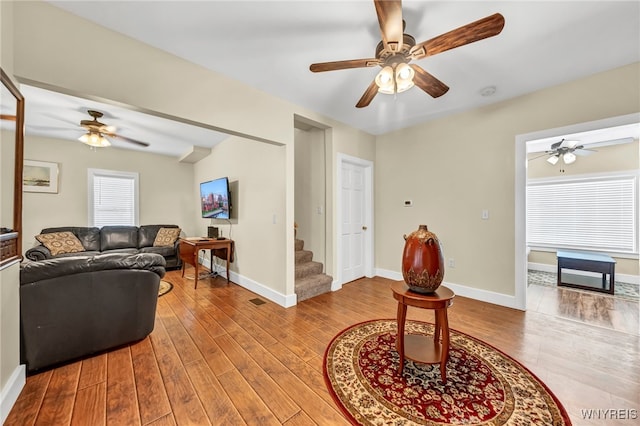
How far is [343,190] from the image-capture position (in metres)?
3.86

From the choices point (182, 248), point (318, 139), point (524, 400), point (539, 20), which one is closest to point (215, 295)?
point (182, 248)

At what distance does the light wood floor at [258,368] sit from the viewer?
4.55 ft

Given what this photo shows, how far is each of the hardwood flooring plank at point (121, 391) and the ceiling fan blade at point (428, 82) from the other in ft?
9.73

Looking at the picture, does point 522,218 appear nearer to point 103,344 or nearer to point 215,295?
point 215,295

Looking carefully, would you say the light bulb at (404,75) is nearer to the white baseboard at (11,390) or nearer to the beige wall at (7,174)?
the beige wall at (7,174)

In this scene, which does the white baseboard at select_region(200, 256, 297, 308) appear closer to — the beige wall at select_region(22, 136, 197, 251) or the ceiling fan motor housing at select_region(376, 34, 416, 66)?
the beige wall at select_region(22, 136, 197, 251)

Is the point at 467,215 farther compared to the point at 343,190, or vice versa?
the point at 343,190

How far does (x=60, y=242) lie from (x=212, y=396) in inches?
182

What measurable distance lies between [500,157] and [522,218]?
0.82 metres

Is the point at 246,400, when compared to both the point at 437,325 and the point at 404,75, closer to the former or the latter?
the point at 437,325

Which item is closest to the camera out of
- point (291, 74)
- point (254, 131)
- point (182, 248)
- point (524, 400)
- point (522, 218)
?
point (524, 400)

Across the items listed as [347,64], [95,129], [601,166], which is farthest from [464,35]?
[601,166]

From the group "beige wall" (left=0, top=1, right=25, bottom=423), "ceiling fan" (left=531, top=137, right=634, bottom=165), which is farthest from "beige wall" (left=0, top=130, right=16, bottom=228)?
"ceiling fan" (left=531, top=137, right=634, bottom=165)

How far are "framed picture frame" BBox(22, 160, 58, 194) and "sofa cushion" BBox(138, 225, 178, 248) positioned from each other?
60.4 inches
